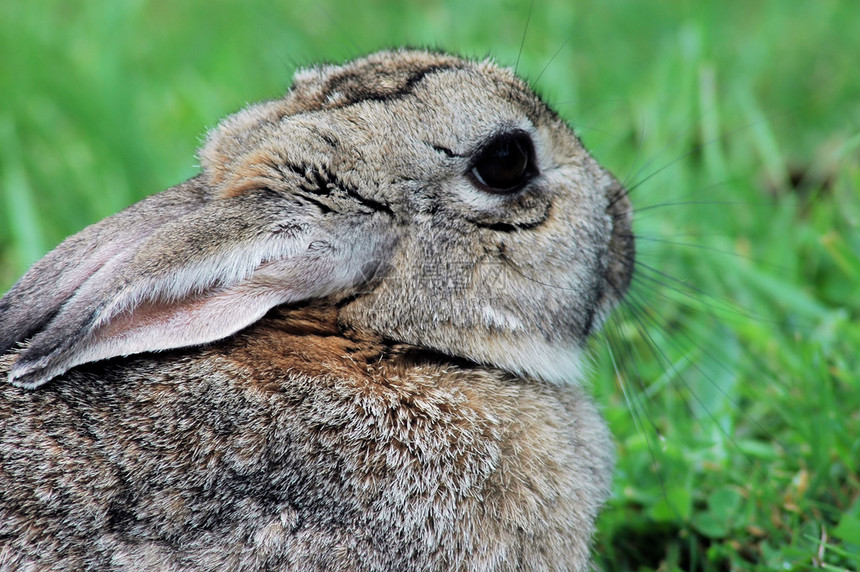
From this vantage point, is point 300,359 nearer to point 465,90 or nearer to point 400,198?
point 400,198

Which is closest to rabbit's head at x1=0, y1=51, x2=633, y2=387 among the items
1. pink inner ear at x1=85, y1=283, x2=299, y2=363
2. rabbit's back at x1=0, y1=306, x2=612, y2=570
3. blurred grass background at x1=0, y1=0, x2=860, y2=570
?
pink inner ear at x1=85, y1=283, x2=299, y2=363

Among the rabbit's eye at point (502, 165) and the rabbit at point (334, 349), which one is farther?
the rabbit's eye at point (502, 165)

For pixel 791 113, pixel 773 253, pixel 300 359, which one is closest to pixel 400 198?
pixel 300 359

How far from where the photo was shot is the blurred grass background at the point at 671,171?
335 cm

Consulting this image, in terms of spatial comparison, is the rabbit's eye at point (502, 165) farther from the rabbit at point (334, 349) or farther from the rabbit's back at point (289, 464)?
the rabbit's back at point (289, 464)

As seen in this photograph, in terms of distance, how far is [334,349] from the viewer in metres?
2.85

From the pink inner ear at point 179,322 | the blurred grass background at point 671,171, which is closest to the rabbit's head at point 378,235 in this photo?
the pink inner ear at point 179,322

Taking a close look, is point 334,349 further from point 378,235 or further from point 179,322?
point 179,322

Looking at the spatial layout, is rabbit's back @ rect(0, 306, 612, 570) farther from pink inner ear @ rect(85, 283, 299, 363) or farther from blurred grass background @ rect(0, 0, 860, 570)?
blurred grass background @ rect(0, 0, 860, 570)

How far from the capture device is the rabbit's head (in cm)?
261

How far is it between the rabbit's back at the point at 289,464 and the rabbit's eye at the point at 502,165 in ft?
1.98

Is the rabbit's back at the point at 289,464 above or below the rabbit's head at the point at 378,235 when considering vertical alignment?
below

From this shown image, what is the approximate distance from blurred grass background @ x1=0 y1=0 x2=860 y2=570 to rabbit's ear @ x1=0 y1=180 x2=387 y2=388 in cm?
97

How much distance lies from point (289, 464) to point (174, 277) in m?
0.60
